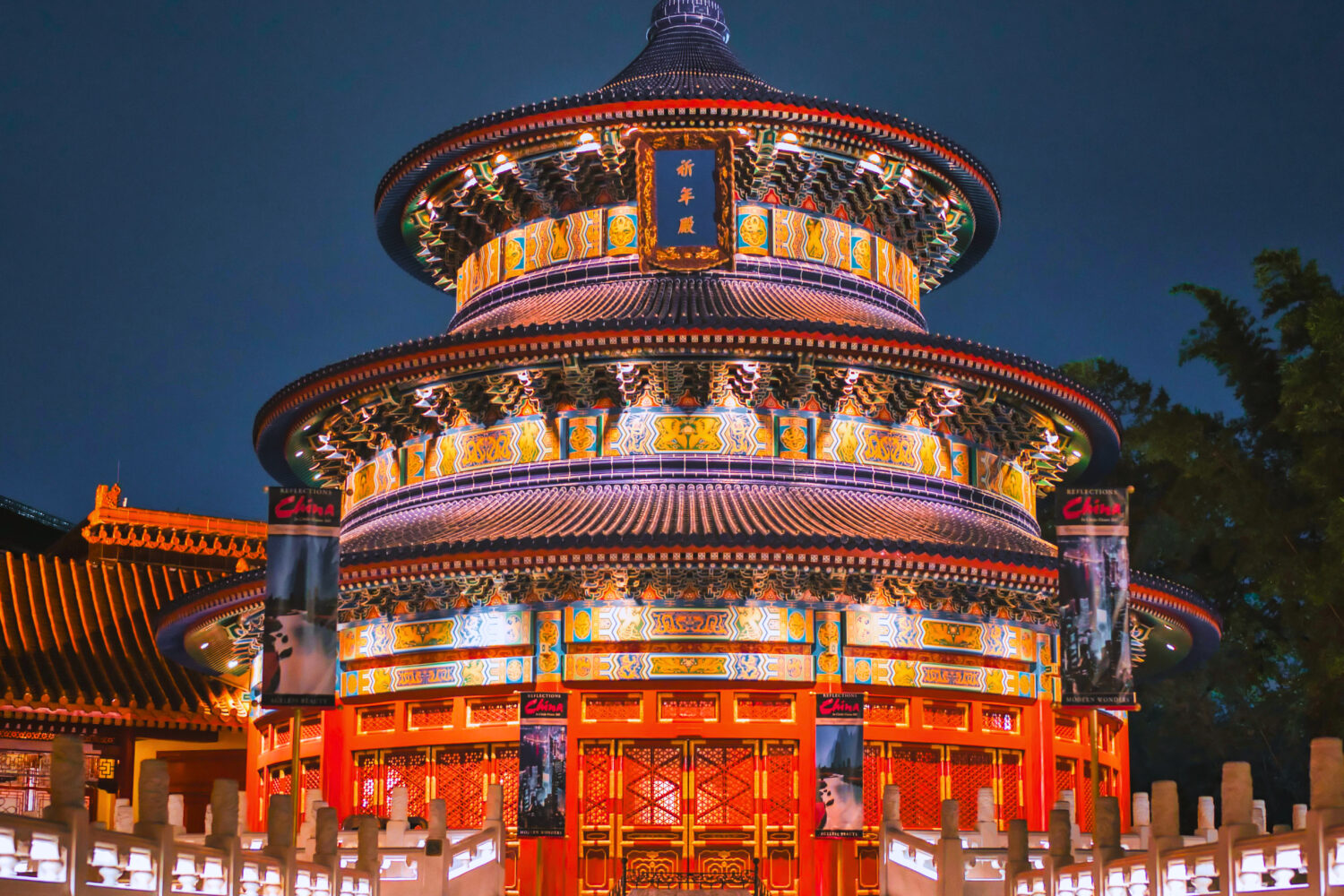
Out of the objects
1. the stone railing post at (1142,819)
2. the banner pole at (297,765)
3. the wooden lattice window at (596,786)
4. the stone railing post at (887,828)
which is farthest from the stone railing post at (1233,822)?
the banner pole at (297,765)

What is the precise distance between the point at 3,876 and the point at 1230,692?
35770 mm

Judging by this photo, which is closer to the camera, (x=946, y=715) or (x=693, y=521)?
(x=693, y=521)

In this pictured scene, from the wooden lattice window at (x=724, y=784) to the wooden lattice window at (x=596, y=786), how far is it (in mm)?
1290

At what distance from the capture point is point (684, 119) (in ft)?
105

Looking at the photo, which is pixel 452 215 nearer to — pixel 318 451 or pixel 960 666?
pixel 318 451

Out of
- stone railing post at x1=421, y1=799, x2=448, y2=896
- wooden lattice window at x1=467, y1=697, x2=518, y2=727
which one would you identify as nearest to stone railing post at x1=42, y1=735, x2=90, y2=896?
stone railing post at x1=421, y1=799, x2=448, y2=896

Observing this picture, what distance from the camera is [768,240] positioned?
3347 cm

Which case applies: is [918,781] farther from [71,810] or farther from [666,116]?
[71,810]

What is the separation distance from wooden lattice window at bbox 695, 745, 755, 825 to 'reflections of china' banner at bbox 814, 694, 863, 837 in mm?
1230

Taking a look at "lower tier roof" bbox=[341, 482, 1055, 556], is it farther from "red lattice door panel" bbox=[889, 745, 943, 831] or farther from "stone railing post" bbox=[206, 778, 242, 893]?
"stone railing post" bbox=[206, 778, 242, 893]

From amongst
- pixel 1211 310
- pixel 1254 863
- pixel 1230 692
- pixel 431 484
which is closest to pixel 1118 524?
pixel 1254 863

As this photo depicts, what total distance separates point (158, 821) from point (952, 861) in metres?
9.41

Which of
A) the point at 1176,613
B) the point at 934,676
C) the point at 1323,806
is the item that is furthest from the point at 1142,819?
the point at 1323,806

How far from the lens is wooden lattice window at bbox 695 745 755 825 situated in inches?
1066
